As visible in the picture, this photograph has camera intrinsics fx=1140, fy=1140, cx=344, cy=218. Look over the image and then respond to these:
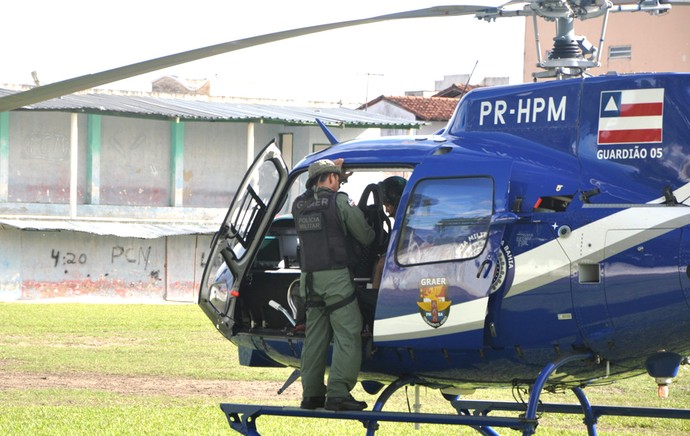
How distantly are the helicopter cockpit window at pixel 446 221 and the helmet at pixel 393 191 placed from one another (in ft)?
1.83

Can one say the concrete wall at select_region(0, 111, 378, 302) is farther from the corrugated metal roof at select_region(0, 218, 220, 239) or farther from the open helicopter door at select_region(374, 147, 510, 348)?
the open helicopter door at select_region(374, 147, 510, 348)

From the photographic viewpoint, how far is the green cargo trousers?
8.65 meters

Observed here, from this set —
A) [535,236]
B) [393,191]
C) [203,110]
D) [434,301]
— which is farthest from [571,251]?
[203,110]

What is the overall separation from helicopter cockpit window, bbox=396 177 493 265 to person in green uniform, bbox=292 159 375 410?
1.14 feet

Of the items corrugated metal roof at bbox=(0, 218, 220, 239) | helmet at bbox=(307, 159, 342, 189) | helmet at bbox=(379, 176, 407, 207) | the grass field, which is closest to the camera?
helmet at bbox=(307, 159, 342, 189)

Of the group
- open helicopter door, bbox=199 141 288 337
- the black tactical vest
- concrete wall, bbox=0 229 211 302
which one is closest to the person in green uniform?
the black tactical vest

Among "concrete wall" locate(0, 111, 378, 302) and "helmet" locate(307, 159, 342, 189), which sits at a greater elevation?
"helmet" locate(307, 159, 342, 189)

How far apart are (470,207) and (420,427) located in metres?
4.99

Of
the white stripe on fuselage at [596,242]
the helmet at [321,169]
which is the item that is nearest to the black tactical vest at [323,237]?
the helmet at [321,169]

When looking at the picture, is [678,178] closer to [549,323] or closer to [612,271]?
[612,271]

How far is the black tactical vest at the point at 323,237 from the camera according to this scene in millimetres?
8695

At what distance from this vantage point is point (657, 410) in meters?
9.11

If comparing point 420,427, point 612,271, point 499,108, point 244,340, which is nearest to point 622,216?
point 612,271

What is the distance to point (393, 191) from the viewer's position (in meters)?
9.27
